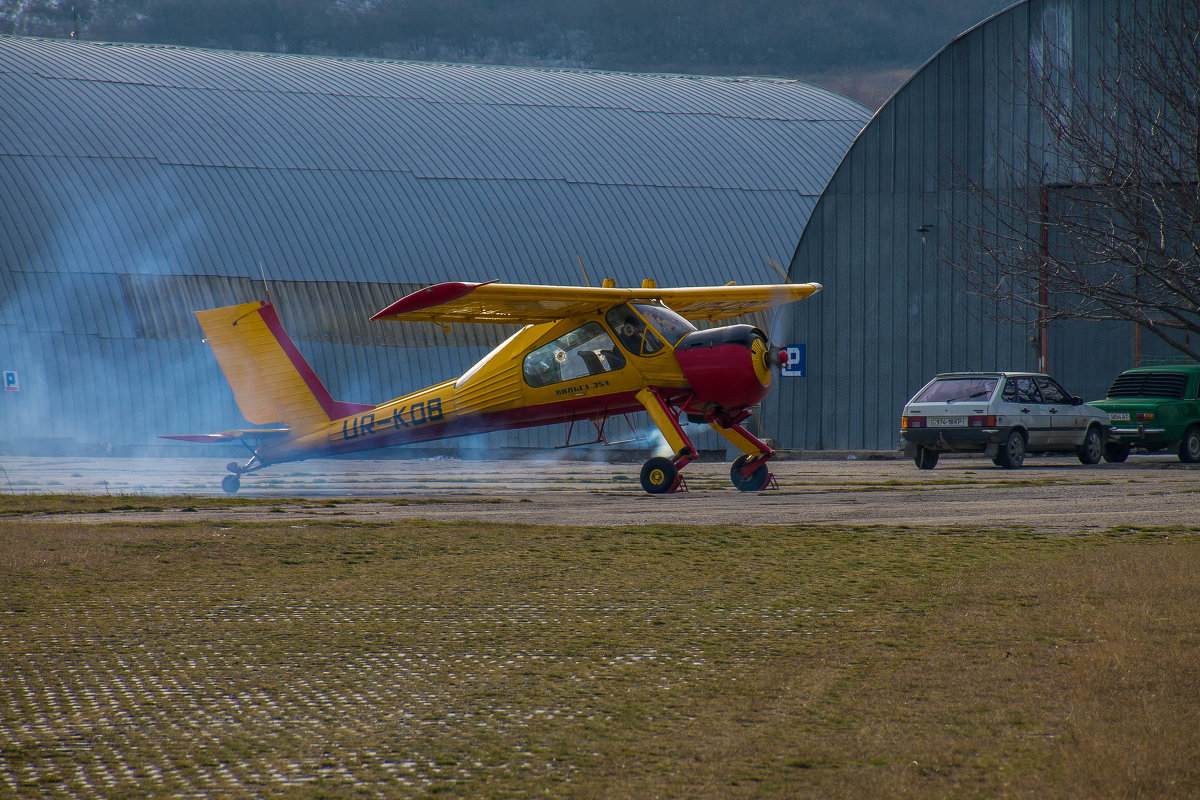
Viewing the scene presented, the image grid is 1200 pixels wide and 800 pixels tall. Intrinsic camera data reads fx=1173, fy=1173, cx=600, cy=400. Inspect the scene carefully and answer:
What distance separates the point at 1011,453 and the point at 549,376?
28.5ft

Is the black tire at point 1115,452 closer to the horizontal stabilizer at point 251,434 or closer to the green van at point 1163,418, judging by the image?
the green van at point 1163,418

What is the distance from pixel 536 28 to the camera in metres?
167

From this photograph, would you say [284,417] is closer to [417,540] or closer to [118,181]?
[417,540]

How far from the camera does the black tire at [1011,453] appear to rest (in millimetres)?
19922

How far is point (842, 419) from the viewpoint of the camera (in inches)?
1080

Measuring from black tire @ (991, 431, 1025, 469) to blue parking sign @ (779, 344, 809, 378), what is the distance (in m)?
6.98

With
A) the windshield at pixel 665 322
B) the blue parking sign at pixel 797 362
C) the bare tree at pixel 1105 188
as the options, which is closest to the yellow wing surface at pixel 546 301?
the windshield at pixel 665 322

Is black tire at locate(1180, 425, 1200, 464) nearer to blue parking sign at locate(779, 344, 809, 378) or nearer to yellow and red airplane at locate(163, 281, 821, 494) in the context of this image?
blue parking sign at locate(779, 344, 809, 378)

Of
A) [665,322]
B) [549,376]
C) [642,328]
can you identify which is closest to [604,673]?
[642,328]

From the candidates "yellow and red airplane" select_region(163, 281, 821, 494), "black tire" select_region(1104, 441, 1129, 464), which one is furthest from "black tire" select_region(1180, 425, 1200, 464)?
"yellow and red airplane" select_region(163, 281, 821, 494)

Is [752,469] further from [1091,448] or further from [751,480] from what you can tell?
[1091,448]

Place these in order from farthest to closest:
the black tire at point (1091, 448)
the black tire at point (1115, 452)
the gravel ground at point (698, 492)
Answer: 1. the black tire at point (1115, 452)
2. the black tire at point (1091, 448)
3. the gravel ground at point (698, 492)

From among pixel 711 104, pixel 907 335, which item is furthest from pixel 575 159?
pixel 907 335

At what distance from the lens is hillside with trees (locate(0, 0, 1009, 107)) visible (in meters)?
157
